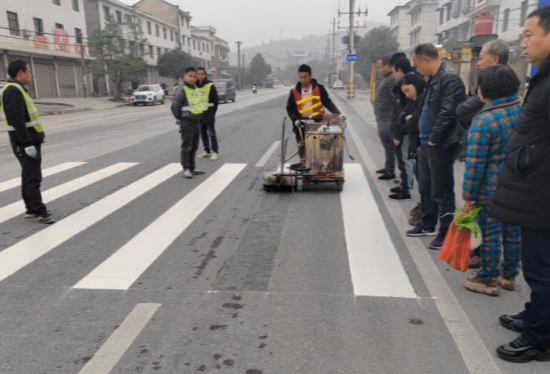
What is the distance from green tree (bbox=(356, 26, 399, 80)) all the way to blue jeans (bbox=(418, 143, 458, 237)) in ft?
215

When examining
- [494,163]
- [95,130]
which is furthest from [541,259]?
[95,130]

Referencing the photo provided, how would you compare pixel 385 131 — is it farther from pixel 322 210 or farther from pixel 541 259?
pixel 541 259

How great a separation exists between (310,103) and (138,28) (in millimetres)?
53748

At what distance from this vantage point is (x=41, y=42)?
36.5m

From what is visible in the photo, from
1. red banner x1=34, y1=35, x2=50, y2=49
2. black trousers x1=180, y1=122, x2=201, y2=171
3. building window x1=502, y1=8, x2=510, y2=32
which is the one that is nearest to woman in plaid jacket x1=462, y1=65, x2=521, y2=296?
black trousers x1=180, y1=122, x2=201, y2=171

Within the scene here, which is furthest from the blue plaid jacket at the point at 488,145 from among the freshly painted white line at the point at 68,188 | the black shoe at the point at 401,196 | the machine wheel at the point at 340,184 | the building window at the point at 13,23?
the building window at the point at 13,23

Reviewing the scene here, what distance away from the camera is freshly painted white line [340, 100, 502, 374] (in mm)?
2891

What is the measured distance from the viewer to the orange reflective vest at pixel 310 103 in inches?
298

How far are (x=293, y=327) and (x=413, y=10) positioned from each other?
7486cm

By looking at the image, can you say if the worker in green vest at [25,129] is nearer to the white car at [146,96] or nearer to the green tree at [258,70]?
the white car at [146,96]

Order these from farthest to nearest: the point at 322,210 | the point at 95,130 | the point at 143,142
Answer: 1. the point at 95,130
2. the point at 143,142
3. the point at 322,210

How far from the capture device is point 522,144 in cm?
280

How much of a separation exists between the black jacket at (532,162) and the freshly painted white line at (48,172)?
7603 mm

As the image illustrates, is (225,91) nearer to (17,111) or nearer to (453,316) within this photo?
(17,111)
